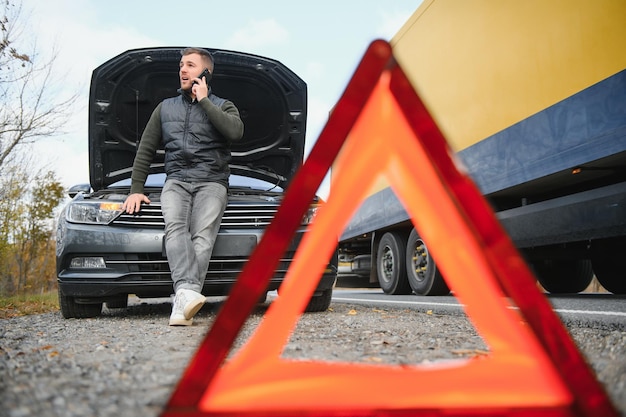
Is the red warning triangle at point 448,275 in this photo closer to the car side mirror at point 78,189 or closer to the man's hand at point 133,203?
the man's hand at point 133,203

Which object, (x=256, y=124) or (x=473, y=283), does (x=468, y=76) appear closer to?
(x=256, y=124)

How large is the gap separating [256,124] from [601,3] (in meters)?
3.37

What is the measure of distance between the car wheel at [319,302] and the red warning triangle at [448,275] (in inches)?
115

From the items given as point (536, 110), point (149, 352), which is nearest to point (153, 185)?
point (149, 352)

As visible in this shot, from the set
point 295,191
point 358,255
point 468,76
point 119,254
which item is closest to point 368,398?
point 295,191

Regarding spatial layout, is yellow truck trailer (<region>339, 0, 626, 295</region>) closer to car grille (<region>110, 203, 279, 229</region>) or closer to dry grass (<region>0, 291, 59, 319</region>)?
car grille (<region>110, 203, 279, 229</region>)

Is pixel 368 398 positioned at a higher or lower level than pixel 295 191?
lower

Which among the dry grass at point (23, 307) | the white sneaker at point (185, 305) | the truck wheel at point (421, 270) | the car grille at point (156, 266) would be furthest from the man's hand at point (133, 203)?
the truck wheel at point (421, 270)

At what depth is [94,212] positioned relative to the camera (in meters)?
3.85

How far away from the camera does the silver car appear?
12.3 ft

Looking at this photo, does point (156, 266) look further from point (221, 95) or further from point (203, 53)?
point (221, 95)

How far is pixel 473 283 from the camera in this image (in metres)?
1.37

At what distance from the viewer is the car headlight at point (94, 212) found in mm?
3836

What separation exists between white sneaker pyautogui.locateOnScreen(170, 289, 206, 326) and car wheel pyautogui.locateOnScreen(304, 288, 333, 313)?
1318 mm
